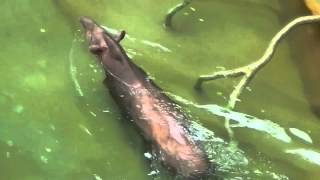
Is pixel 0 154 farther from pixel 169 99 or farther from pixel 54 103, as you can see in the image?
pixel 169 99

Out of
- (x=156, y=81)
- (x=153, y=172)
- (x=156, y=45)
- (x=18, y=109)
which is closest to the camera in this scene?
(x=153, y=172)

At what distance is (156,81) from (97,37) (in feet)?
0.76

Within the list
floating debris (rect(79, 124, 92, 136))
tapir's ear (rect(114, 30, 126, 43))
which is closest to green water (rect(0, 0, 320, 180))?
floating debris (rect(79, 124, 92, 136))

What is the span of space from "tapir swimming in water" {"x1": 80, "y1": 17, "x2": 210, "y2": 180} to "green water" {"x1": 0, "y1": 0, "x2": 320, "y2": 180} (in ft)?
0.15

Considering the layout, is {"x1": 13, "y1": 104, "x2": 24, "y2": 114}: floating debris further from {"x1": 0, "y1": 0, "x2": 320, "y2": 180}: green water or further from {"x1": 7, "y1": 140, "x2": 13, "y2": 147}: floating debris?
{"x1": 7, "y1": 140, "x2": 13, "y2": 147}: floating debris

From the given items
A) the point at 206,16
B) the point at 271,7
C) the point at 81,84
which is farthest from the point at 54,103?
the point at 271,7

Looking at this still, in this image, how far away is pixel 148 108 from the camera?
6.62ft

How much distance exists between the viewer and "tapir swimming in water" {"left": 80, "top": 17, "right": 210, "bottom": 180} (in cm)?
187

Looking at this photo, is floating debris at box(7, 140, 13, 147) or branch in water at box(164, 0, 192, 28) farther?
branch in water at box(164, 0, 192, 28)

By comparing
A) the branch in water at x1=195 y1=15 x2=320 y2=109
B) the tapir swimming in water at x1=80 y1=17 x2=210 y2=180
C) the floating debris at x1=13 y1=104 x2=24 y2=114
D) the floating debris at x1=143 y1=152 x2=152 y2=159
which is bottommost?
the floating debris at x1=13 y1=104 x2=24 y2=114

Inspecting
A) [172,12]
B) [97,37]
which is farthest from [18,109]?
[172,12]

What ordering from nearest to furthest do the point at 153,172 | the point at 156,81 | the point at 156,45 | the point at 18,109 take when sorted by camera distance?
the point at 153,172, the point at 18,109, the point at 156,81, the point at 156,45

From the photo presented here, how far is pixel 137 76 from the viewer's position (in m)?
2.10

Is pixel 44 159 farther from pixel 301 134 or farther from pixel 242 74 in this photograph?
pixel 301 134
